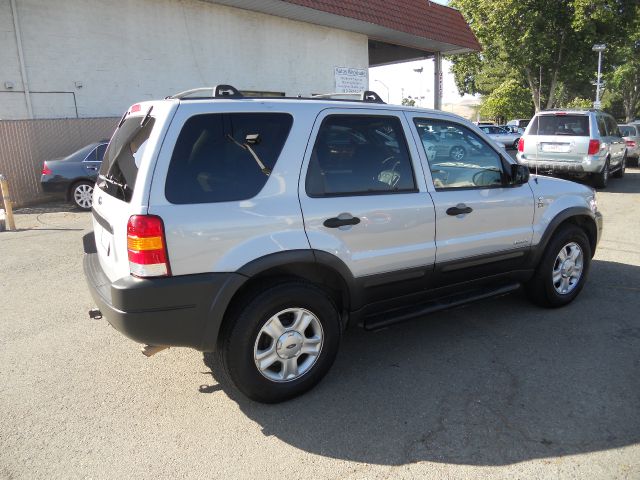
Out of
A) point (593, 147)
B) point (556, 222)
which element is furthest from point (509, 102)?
point (556, 222)

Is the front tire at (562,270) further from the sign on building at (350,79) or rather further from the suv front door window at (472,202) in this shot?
→ the sign on building at (350,79)

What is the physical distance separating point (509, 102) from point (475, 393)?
48.6 m

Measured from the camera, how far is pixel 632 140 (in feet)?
56.6

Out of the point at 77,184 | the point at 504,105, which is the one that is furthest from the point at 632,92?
the point at 77,184

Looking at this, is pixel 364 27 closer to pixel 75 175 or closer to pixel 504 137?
pixel 75 175

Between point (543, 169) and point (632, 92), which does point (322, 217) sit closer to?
point (543, 169)

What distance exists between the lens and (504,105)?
4681cm

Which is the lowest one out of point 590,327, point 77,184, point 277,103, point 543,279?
point 590,327

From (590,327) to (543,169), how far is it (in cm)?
879

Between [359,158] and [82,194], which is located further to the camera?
[82,194]

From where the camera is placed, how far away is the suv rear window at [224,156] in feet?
9.10

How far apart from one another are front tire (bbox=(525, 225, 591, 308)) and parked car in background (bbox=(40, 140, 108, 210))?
9.12 meters

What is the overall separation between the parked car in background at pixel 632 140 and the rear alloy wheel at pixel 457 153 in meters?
16.0

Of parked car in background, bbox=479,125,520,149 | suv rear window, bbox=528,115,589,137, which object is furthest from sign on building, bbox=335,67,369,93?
parked car in background, bbox=479,125,520,149
